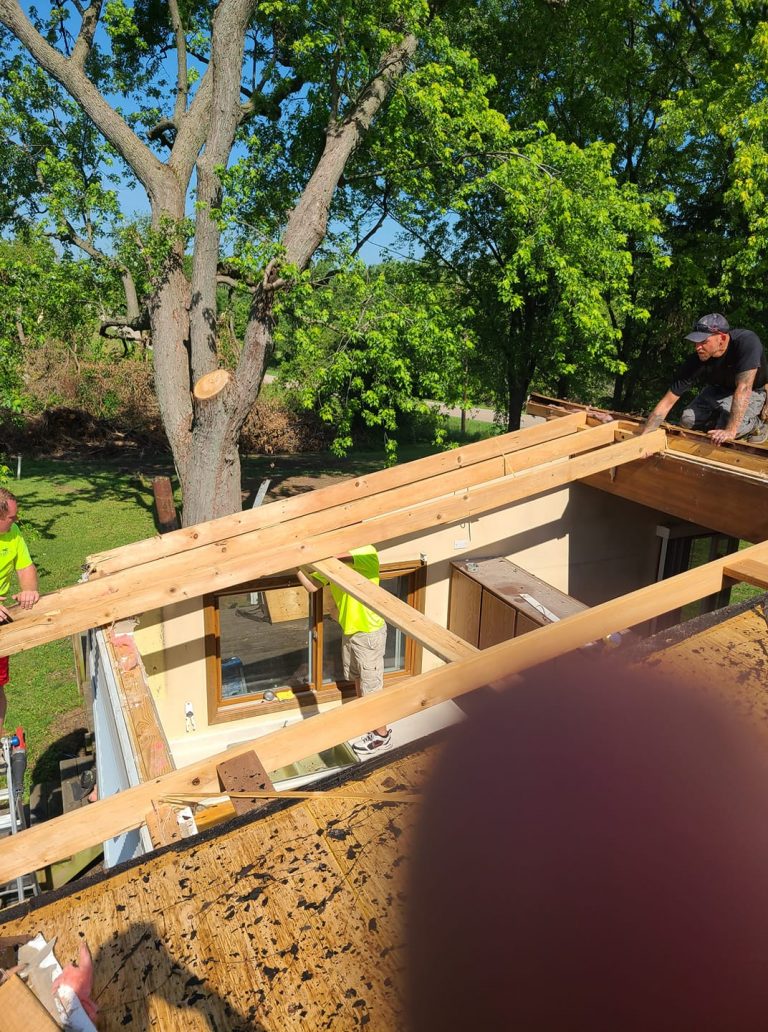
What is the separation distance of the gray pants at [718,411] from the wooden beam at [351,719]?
3.15 m

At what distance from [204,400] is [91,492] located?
12114 millimetres

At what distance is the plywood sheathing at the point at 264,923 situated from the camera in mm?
1449

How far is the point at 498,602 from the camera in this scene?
22.2 ft

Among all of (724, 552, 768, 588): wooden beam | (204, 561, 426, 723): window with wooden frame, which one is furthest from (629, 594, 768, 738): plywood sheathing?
(204, 561, 426, 723): window with wooden frame

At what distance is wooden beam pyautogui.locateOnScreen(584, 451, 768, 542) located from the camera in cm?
516

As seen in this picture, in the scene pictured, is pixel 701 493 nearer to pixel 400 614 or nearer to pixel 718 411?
pixel 718 411

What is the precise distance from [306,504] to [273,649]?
2.32 metres

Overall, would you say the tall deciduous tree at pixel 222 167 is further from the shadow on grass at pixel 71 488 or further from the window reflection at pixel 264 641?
the shadow on grass at pixel 71 488

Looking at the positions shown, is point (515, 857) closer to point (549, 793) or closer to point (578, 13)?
point (549, 793)

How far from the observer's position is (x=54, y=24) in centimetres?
1221

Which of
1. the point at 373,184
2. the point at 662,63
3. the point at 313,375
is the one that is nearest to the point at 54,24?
the point at 373,184

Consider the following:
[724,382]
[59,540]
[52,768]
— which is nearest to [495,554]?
[724,382]

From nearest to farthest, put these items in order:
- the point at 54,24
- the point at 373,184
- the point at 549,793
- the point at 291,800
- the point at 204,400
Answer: the point at 549,793 < the point at 291,800 < the point at 204,400 < the point at 54,24 < the point at 373,184

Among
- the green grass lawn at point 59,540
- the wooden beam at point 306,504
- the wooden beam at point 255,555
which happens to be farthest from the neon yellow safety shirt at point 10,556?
the wooden beam at point 255,555
